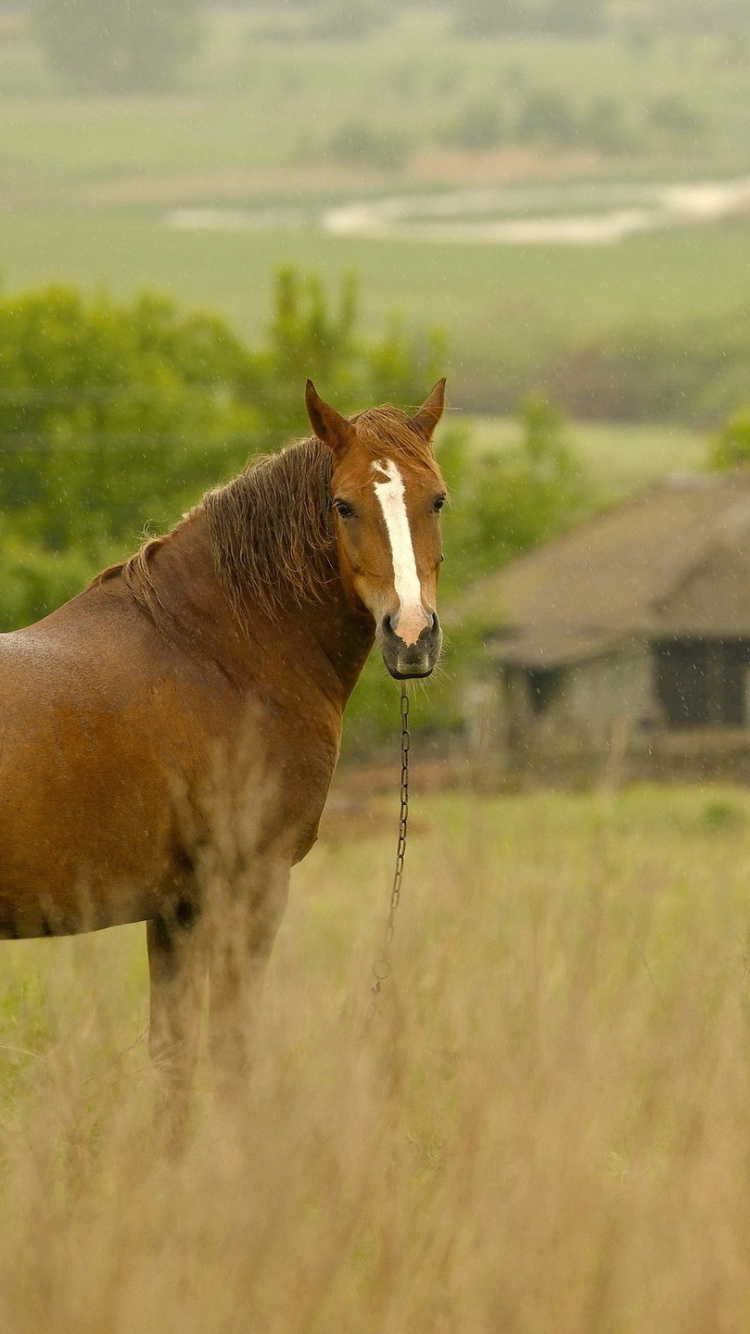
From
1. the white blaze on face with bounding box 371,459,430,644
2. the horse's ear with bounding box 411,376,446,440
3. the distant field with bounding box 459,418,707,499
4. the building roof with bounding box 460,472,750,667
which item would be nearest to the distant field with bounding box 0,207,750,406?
the distant field with bounding box 459,418,707,499

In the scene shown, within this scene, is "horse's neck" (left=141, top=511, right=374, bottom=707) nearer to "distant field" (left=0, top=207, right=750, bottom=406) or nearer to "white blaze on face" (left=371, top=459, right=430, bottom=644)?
"white blaze on face" (left=371, top=459, right=430, bottom=644)

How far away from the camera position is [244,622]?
16.8 ft

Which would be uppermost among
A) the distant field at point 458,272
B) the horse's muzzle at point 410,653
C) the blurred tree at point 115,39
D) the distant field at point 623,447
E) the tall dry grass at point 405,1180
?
the blurred tree at point 115,39

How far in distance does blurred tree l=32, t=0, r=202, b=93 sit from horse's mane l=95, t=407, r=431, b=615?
152 m

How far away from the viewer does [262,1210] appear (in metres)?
3.01

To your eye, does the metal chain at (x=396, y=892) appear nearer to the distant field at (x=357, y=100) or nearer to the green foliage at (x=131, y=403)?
the green foliage at (x=131, y=403)

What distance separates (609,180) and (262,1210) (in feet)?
526

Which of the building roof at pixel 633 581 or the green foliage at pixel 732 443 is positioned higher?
the green foliage at pixel 732 443

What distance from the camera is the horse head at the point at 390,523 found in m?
4.60

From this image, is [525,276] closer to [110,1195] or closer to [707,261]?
[707,261]

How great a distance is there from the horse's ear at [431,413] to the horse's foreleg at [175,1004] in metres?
1.85

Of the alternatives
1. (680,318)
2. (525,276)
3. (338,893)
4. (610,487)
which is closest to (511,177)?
(525,276)

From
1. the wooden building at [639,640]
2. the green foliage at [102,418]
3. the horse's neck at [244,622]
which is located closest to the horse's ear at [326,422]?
the horse's neck at [244,622]

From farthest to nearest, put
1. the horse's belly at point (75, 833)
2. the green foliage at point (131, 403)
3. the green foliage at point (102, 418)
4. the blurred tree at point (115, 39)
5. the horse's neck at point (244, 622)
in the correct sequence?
the blurred tree at point (115, 39)
the green foliage at point (102, 418)
the green foliage at point (131, 403)
the horse's neck at point (244, 622)
the horse's belly at point (75, 833)
